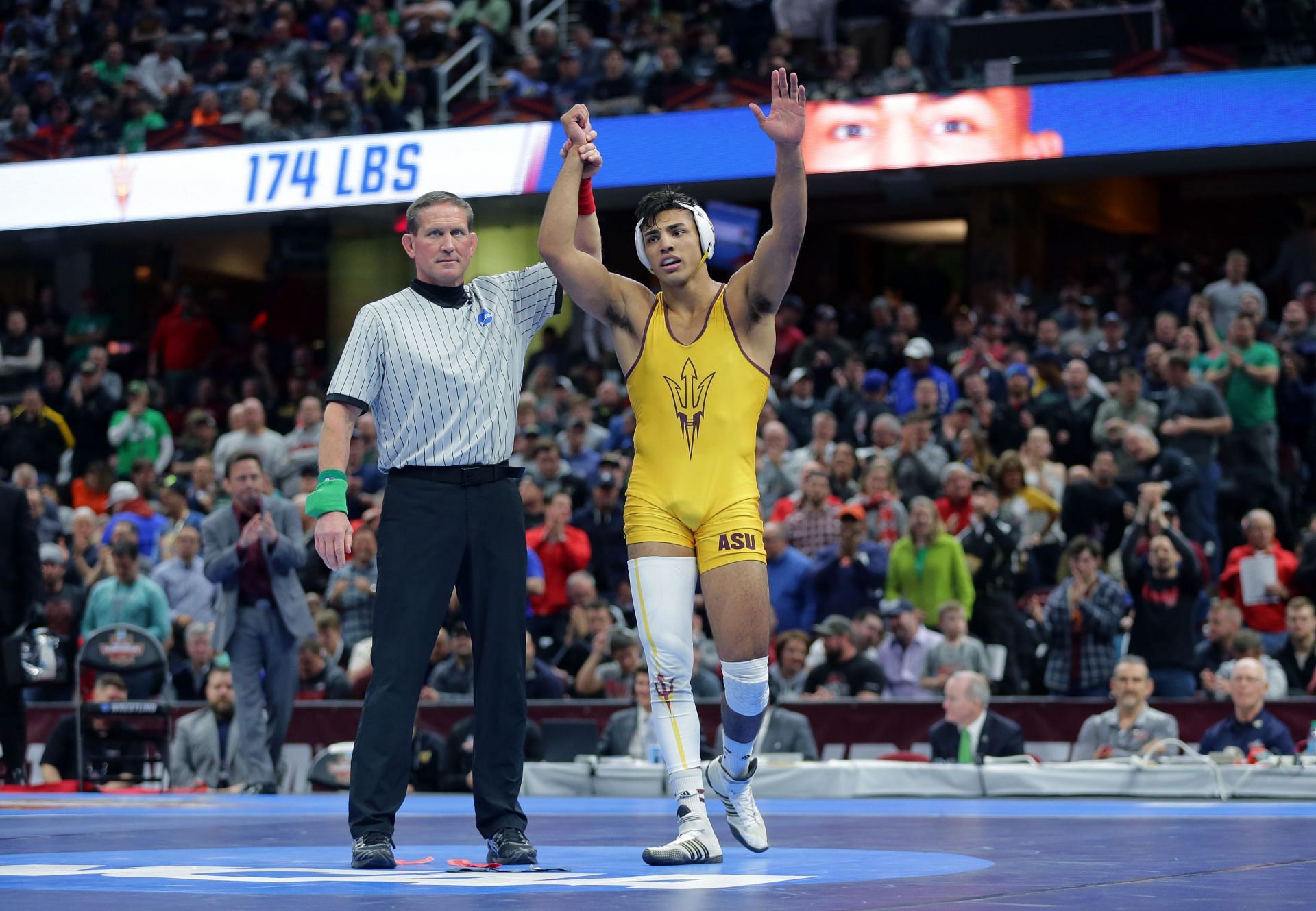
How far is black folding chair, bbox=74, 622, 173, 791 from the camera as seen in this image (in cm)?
1001

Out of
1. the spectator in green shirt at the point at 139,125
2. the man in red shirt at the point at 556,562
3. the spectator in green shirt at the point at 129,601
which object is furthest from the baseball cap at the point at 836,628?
the spectator in green shirt at the point at 139,125

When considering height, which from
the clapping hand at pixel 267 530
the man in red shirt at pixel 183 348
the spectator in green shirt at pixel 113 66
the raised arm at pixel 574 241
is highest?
the spectator in green shirt at pixel 113 66

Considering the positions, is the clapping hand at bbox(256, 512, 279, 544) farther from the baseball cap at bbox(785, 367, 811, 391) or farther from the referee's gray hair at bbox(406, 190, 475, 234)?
the baseball cap at bbox(785, 367, 811, 391)

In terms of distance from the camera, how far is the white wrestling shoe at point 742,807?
5.10 metres

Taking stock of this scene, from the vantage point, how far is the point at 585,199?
523 cm

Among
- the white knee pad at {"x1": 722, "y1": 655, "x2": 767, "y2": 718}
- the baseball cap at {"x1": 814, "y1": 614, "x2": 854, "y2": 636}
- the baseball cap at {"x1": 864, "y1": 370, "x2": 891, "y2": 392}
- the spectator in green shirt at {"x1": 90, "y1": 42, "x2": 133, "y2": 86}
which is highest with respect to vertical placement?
the spectator in green shirt at {"x1": 90, "y1": 42, "x2": 133, "y2": 86}

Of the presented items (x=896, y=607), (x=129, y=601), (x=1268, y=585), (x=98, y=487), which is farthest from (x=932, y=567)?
(x=98, y=487)

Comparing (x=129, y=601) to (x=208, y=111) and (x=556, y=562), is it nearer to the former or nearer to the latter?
(x=556, y=562)

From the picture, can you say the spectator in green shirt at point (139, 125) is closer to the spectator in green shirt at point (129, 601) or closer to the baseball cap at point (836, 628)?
the spectator in green shirt at point (129, 601)

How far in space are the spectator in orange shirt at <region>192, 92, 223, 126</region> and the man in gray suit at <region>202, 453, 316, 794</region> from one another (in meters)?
11.4

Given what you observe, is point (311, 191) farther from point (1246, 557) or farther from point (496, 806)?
point (496, 806)

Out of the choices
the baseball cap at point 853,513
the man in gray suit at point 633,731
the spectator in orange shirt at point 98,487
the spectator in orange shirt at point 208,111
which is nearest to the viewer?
the man in gray suit at point 633,731

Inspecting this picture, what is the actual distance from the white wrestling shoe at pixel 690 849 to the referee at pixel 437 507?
32 cm

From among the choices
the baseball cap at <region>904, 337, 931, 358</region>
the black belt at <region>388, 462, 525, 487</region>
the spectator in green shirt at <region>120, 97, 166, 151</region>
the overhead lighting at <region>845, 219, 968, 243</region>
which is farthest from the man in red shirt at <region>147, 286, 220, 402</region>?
the black belt at <region>388, 462, 525, 487</region>
